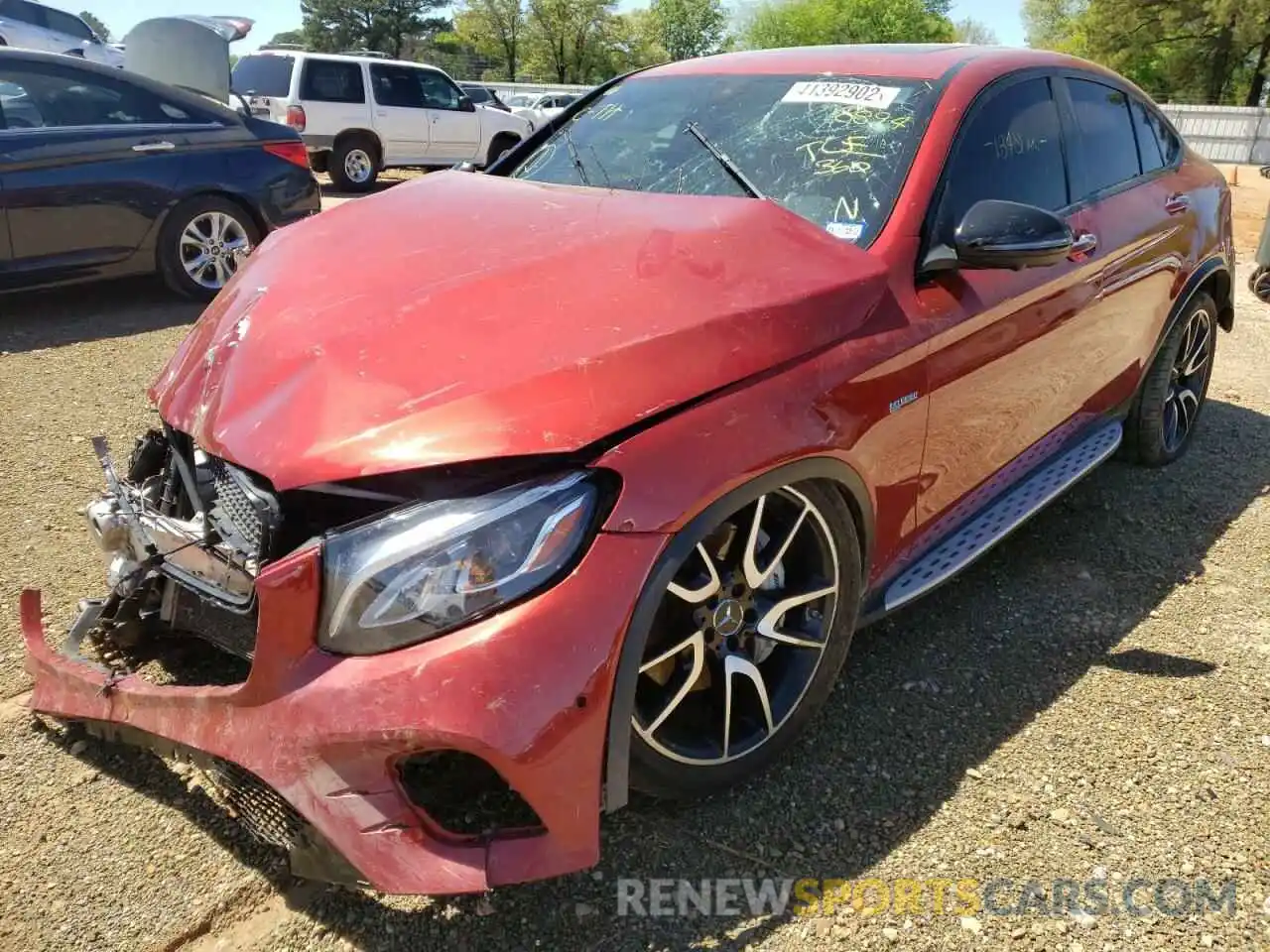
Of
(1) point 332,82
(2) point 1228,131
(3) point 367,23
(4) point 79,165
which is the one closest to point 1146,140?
(4) point 79,165

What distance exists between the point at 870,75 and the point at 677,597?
185cm

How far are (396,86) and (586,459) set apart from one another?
15085mm

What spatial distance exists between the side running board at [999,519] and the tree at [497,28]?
5681 cm

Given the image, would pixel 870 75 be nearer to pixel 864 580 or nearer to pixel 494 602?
pixel 864 580

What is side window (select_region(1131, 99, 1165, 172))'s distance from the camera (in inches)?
155

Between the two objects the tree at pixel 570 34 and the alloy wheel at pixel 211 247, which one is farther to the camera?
the tree at pixel 570 34

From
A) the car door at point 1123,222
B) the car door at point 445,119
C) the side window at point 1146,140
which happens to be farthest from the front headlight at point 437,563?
the car door at point 445,119

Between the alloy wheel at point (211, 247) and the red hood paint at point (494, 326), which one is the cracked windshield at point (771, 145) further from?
the alloy wheel at point (211, 247)

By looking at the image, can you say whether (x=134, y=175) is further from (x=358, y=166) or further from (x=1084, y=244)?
(x=358, y=166)

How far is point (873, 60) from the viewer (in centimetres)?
307

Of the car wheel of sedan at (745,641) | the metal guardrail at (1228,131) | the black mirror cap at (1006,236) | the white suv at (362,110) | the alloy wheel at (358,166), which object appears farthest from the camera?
the metal guardrail at (1228,131)

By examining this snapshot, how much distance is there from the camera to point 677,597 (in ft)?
6.66

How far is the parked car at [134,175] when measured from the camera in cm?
582

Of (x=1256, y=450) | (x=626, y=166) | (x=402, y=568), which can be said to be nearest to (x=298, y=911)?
(x=402, y=568)
